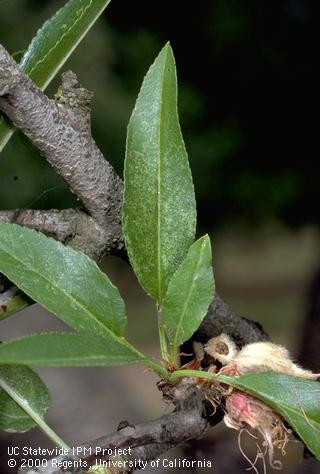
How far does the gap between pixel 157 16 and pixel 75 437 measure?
2.29 feet

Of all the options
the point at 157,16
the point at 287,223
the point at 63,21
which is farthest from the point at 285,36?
the point at 63,21

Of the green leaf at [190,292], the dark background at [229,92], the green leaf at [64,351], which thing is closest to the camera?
the green leaf at [64,351]

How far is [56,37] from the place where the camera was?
0.50 metres

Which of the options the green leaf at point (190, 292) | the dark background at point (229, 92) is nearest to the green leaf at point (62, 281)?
the green leaf at point (190, 292)

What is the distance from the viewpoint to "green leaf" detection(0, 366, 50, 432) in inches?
19.6

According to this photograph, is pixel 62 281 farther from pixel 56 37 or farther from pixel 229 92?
pixel 229 92

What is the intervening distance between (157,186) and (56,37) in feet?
0.41

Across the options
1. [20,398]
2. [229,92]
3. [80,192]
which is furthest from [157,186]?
[229,92]

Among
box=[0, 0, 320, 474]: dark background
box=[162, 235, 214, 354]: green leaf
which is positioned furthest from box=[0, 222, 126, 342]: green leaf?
box=[0, 0, 320, 474]: dark background

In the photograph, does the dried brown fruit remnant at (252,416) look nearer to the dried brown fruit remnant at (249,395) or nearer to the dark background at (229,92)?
the dried brown fruit remnant at (249,395)

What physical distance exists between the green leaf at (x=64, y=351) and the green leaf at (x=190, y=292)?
0.06 meters

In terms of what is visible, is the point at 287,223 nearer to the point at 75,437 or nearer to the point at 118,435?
the point at 75,437

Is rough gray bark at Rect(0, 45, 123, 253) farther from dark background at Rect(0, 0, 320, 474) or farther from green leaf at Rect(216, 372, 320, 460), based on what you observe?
dark background at Rect(0, 0, 320, 474)

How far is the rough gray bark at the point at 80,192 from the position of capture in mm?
442
